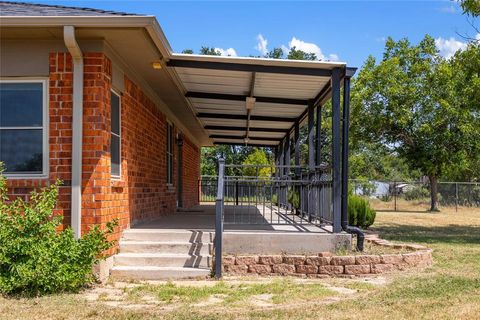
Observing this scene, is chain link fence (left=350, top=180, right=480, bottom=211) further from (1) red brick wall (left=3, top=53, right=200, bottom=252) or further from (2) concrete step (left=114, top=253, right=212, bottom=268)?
(1) red brick wall (left=3, top=53, right=200, bottom=252)

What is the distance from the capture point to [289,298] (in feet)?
19.5

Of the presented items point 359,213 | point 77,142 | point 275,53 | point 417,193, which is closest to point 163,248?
point 77,142

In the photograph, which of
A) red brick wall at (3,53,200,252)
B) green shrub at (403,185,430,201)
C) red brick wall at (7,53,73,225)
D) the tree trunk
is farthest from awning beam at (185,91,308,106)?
green shrub at (403,185,430,201)

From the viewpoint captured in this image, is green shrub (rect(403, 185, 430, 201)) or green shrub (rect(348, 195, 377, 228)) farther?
green shrub (rect(403, 185, 430, 201))

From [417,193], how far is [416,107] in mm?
11158

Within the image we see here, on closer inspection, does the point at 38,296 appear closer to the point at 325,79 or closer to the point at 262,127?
the point at 325,79

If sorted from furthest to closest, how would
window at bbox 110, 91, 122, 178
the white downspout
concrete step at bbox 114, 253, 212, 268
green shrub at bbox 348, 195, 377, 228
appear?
1. green shrub at bbox 348, 195, 377, 228
2. window at bbox 110, 91, 122, 178
3. concrete step at bbox 114, 253, 212, 268
4. the white downspout

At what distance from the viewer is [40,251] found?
5984 mm

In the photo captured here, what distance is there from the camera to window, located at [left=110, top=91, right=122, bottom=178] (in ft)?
25.3

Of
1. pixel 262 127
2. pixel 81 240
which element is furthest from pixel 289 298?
pixel 262 127

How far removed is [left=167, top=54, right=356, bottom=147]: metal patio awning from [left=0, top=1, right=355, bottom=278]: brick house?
0.03 metres

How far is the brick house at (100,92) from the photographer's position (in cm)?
671

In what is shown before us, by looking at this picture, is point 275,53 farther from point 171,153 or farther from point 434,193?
point 171,153

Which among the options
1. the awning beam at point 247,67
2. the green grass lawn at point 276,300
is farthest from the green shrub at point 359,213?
the awning beam at point 247,67
